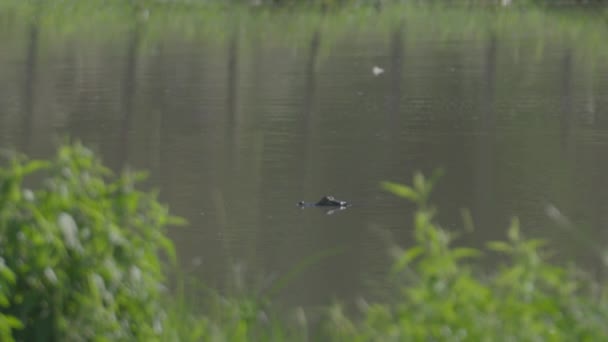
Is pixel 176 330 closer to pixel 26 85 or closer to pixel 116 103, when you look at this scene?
pixel 116 103

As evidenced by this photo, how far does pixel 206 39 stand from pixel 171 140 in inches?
395

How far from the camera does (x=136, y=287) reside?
578 cm

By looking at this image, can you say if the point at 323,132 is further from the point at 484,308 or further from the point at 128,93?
the point at 484,308

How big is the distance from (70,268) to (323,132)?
29.4ft

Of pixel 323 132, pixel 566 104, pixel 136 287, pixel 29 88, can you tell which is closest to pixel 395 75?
pixel 566 104

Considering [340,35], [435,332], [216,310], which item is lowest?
[340,35]

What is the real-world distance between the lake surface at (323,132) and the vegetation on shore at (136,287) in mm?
311

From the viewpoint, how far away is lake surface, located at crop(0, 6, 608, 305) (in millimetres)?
9812

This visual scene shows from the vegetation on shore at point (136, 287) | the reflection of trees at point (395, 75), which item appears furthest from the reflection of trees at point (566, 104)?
the vegetation on shore at point (136, 287)

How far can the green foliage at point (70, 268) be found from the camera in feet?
18.6

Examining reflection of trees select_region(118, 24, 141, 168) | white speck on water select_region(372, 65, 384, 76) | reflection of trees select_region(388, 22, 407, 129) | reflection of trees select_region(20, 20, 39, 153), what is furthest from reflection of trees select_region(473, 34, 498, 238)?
reflection of trees select_region(20, 20, 39, 153)

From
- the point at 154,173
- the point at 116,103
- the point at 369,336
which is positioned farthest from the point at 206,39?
the point at 369,336

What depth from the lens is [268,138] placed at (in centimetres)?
1419

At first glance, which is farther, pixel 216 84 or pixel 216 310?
pixel 216 84
